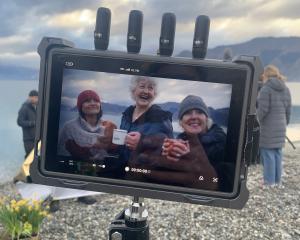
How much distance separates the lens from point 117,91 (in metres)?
2.19

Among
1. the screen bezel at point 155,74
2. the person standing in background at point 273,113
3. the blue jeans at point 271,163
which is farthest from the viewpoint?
the blue jeans at point 271,163

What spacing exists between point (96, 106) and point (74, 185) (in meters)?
0.44

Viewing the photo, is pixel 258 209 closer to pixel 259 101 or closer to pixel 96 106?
pixel 259 101

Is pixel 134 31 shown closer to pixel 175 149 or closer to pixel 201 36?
pixel 201 36

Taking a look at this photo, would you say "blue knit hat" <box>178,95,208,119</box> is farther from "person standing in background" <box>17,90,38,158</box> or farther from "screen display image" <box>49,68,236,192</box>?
"person standing in background" <box>17,90,38,158</box>

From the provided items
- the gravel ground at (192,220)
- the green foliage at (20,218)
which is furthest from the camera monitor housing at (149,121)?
the gravel ground at (192,220)

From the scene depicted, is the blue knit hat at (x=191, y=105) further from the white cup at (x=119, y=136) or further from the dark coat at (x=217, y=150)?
the white cup at (x=119, y=136)

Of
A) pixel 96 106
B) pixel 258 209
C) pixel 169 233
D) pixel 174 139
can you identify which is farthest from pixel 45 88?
pixel 258 209

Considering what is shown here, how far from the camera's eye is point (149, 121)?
2211 mm

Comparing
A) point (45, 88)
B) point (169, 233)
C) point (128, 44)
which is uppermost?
point (128, 44)

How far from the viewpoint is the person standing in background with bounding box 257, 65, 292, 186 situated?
759 centimetres

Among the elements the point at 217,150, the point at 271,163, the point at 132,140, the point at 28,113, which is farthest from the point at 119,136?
the point at 28,113

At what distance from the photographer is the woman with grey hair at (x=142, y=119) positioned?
2186mm

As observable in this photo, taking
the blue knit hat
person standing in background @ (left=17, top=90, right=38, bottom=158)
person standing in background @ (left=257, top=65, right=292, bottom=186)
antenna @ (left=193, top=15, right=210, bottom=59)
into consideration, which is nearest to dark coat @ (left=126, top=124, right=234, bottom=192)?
the blue knit hat
